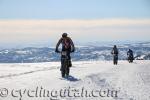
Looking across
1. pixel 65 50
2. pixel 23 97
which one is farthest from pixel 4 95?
pixel 65 50

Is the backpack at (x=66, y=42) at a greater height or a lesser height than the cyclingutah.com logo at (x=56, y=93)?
greater

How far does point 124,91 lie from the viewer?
43.4 feet

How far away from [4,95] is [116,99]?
302 centimetres

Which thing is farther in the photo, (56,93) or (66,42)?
(66,42)

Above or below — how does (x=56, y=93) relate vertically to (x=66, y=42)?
below

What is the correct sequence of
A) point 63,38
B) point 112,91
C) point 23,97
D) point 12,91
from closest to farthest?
point 23,97, point 12,91, point 112,91, point 63,38

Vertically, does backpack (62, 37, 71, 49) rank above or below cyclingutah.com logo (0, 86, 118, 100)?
above

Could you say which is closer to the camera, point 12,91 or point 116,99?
point 116,99

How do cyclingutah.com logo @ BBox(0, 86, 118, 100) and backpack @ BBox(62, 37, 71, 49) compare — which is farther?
backpack @ BBox(62, 37, 71, 49)

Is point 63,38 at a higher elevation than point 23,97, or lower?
higher

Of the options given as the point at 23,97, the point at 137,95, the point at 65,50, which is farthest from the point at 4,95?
the point at 65,50

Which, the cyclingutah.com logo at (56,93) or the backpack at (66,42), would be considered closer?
the cyclingutah.com logo at (56,93)

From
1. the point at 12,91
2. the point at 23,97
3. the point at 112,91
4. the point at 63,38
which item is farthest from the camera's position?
the point at 63,38

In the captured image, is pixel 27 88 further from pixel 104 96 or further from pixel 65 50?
pixel 65 50
